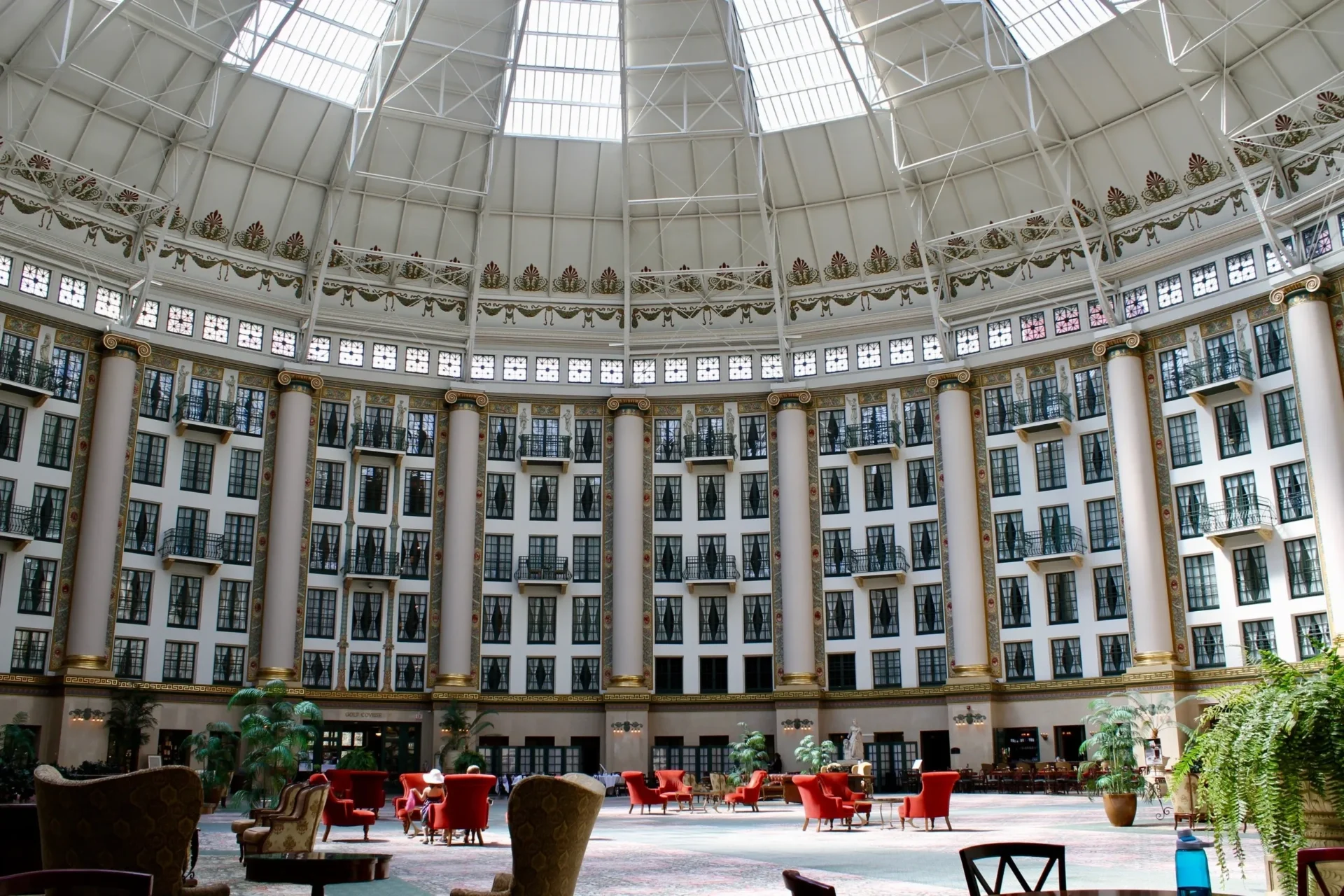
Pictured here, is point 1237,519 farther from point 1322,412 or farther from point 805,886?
point 805,886

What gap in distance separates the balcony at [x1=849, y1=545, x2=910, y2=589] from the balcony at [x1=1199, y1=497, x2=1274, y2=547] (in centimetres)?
1081

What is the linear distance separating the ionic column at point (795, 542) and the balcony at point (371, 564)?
15.1 metres

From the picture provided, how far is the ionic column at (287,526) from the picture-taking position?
4281 cm

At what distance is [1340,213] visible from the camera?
121ft

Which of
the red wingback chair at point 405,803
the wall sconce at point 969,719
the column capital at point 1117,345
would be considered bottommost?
the red wingback chair at point 405,803

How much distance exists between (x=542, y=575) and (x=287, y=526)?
389 inches

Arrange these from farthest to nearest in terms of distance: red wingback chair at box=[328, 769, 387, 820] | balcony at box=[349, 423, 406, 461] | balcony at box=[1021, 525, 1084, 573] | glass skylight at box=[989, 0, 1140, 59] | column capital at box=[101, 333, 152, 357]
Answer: balcony at box=[349, 423, 406, 461]
balcony at box=[1021, 525, 1084, 573]
column capital at box=[101, 333, 152, 357]
glass skylight at box=[989, 0, 1140, 59]
red wingback chair at box=[328, 769, 387, 820]

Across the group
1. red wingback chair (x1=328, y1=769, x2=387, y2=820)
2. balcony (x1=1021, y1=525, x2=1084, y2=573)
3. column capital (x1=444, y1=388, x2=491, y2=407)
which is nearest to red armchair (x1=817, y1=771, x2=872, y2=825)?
red wingback chair (x1=328, y1=769, x2=387, y2=820)

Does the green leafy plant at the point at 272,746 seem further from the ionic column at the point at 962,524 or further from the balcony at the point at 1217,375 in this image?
the balcony at the point at 1217,375

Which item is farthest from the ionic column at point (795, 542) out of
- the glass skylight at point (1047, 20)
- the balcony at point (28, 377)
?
the balcony at point (28, 377)

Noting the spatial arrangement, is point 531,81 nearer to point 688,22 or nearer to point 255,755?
point 688,22

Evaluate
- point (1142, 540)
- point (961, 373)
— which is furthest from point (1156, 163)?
point (1142, 540)

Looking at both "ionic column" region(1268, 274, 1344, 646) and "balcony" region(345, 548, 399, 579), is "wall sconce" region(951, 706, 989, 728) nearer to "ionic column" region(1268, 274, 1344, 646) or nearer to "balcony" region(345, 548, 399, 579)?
"ionic column" region(1268, 274, 1344, 646)

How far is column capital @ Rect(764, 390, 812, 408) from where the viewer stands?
47.4m
